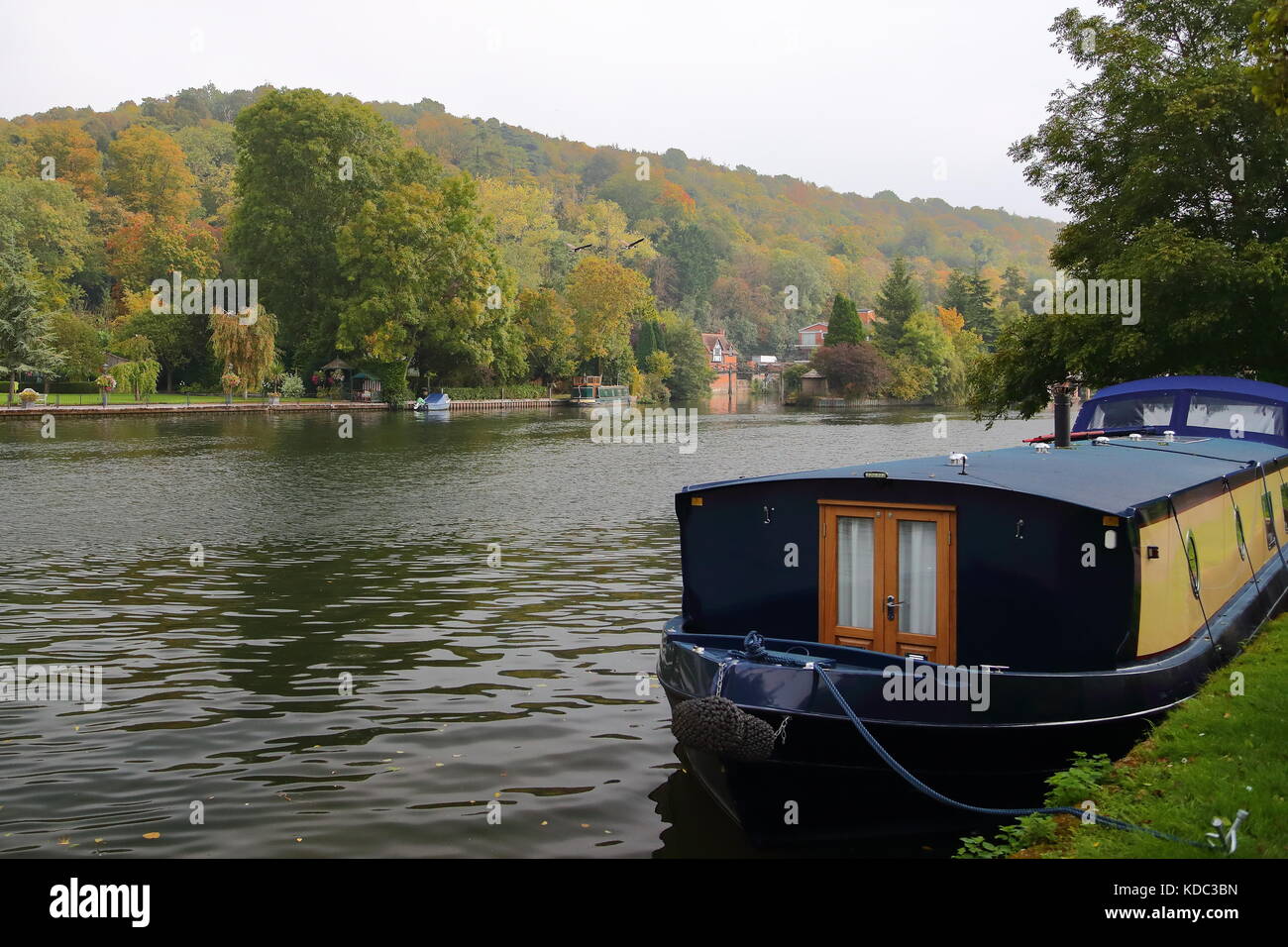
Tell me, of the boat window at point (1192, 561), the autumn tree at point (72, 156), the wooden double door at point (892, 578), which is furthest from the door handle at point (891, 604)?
the autumn tree at point (72, 156)

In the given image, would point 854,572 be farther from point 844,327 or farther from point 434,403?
point 844,327

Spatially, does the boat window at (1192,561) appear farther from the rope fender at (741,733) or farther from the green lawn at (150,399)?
the green lawn at (150,399)

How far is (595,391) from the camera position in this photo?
4220 inches

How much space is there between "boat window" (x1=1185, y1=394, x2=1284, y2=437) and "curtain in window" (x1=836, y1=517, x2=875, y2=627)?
10.4m

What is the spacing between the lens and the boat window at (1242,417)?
17250mm

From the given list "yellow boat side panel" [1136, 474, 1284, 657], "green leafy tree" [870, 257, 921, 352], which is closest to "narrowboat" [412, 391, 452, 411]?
"green leafy tree" [870, 257, 921, 352]

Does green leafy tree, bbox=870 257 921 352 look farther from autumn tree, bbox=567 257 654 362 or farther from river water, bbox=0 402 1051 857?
river water, bbox=0 402 1051 857

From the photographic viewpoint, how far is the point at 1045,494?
28.7ft

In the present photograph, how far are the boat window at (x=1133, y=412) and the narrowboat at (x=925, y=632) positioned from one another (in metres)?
7.22

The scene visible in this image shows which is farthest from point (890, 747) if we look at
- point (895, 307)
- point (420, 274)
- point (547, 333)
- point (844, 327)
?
point (895, 307)

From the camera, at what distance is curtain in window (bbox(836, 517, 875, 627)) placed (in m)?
9.46

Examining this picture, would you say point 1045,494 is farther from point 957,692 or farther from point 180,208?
point 180,208

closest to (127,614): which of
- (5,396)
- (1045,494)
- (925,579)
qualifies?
(925,579)
